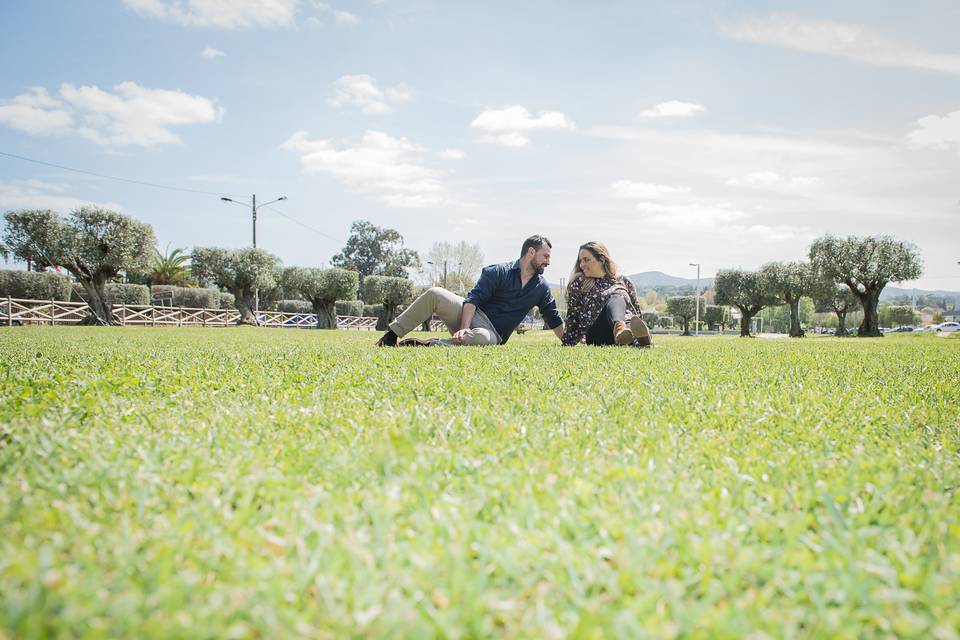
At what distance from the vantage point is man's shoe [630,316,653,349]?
23.5 feet

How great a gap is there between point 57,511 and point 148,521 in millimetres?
235

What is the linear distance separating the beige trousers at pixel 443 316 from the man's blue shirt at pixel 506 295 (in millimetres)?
185

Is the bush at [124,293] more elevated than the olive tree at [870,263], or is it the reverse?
the olive tree at [870,263]

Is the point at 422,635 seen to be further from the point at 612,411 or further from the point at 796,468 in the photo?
the point at 612,411

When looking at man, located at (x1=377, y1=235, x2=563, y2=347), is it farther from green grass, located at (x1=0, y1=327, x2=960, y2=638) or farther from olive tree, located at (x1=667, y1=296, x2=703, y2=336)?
A: olive tree, located at (x1=667, y1=296, x2=703, y2=336)

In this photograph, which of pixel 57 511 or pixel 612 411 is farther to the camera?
pixel 612 411

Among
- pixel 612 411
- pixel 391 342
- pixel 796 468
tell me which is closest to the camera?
pixel 796 468

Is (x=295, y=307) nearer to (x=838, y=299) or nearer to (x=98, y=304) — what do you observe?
(x=98, y=304)

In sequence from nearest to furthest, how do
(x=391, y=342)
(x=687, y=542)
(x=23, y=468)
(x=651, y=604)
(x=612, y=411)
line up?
(x=651, y=604), (x=687, y=542), (x=23, y=468), (x=612, y=411), (x=391, y=342)

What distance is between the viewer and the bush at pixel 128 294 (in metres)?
40.0

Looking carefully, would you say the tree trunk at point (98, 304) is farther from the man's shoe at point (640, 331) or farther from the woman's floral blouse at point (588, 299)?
the man's shoe at point (640, 331)

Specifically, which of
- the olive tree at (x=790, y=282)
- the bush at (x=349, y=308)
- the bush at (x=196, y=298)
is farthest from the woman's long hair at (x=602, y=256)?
the bush at (x=349, y=308)

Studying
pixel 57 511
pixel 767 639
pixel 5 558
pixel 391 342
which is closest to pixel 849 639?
pixel 767 639

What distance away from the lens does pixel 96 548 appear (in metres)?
1.22
